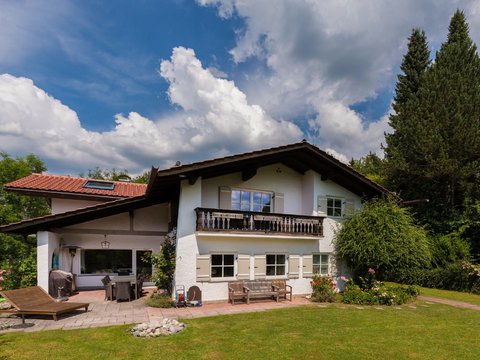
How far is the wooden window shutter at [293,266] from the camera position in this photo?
518 inches

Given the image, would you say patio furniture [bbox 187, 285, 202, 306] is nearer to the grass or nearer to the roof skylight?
the grass

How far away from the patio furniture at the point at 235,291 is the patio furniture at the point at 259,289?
0.55 ft

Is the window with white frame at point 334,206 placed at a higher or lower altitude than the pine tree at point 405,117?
lower

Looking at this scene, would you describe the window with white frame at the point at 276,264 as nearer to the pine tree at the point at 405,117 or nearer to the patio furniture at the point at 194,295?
the patio furniture at the point at 194,295

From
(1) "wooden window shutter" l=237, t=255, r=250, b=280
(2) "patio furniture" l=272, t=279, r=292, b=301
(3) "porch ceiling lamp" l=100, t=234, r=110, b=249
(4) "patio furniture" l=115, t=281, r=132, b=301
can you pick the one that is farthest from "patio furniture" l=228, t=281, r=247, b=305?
(3) "porch ceiling lamp" l=100, t=234, r=110, b=249

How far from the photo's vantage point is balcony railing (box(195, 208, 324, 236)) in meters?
11.5

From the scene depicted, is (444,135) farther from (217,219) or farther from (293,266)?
(217,219)

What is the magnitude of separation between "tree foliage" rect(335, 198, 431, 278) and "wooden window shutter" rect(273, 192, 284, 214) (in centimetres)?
313

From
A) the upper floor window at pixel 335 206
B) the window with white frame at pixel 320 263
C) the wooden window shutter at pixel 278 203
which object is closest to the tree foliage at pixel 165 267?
the wooden window shutter at pixel 278 203

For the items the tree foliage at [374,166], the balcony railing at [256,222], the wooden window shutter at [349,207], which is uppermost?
the tree foliage at [374,166]

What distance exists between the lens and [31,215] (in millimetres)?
29859

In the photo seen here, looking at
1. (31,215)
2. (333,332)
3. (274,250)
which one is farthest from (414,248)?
(31,215)

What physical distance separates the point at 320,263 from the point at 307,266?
89 centimetres

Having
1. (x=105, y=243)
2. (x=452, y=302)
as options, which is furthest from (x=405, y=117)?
(x=105, y=243)
